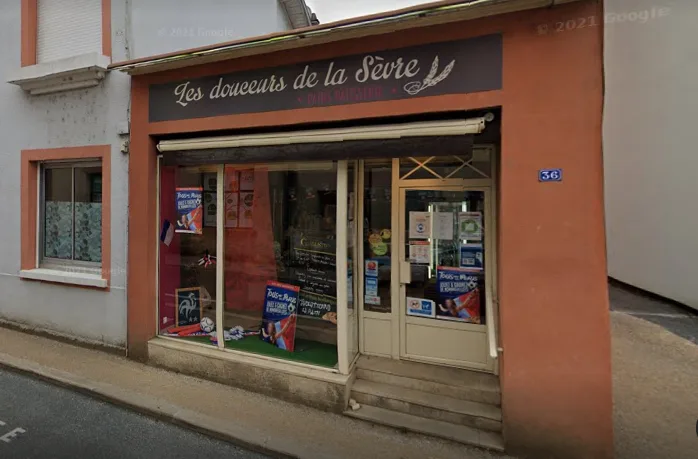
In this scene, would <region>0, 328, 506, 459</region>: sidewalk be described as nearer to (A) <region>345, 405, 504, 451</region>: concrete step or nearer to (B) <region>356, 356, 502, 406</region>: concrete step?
(A) <region>345, 405, 504, 451</region>: concrete step

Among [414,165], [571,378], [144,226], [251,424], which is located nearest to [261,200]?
[144,226]

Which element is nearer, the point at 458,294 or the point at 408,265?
the point at 458,294

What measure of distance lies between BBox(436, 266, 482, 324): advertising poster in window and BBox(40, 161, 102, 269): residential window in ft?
15.7

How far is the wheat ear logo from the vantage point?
3279 mm

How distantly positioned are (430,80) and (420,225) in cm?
152

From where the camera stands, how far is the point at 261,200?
500 centimetres

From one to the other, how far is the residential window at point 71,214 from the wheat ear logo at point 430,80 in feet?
14.8

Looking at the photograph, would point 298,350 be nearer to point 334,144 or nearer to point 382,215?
point 382,215

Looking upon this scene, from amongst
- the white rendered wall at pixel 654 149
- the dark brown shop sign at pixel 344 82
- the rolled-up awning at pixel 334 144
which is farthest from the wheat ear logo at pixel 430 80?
the white rendered wall at pixel 654 149

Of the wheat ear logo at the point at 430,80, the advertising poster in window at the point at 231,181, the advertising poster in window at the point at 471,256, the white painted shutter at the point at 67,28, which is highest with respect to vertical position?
the white painted shutter at the point at 67,28

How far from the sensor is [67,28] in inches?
212

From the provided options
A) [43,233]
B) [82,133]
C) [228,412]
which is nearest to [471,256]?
[228,412]

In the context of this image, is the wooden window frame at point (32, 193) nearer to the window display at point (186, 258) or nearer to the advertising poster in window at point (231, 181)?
the window display at point (186, 258)

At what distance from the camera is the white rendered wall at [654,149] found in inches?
272
